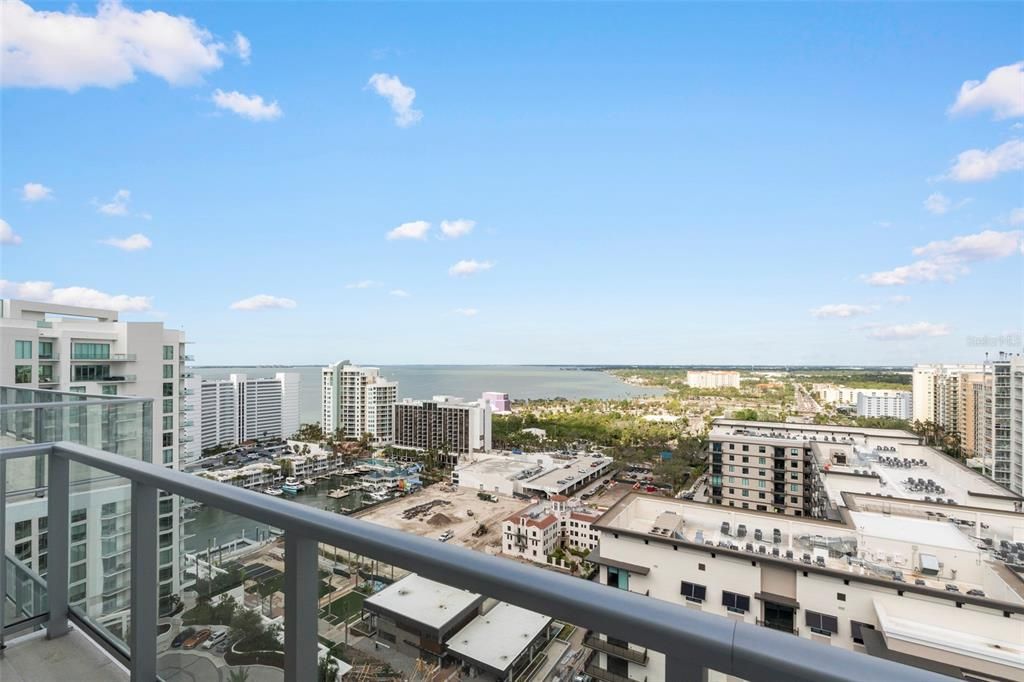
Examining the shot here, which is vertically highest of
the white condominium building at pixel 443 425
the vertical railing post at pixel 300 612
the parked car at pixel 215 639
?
the vertical railing post at pixel 300 612

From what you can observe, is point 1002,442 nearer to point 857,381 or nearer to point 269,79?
point 857,381

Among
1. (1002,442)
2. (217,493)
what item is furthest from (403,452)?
(217,493)

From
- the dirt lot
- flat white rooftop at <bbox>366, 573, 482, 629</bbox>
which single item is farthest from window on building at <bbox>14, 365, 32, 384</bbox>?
flat white rooftop at <bbox>366, 573, 482, 629</bbox>

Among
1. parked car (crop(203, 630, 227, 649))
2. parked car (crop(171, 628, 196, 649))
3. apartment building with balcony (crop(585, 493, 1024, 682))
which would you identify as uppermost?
parked car (crop(203, 630, 227, 649))

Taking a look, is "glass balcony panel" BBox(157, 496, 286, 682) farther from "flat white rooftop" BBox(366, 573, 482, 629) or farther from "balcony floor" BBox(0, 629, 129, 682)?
"balcony floor" BBox(0, 629, 129, 682)

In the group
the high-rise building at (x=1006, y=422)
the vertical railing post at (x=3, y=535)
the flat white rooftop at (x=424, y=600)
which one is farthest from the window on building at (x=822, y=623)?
the high-rise building at (x=1006, y=422)

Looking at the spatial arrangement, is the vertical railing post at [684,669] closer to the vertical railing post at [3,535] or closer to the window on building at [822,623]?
the vertical railing post at [3,535]
